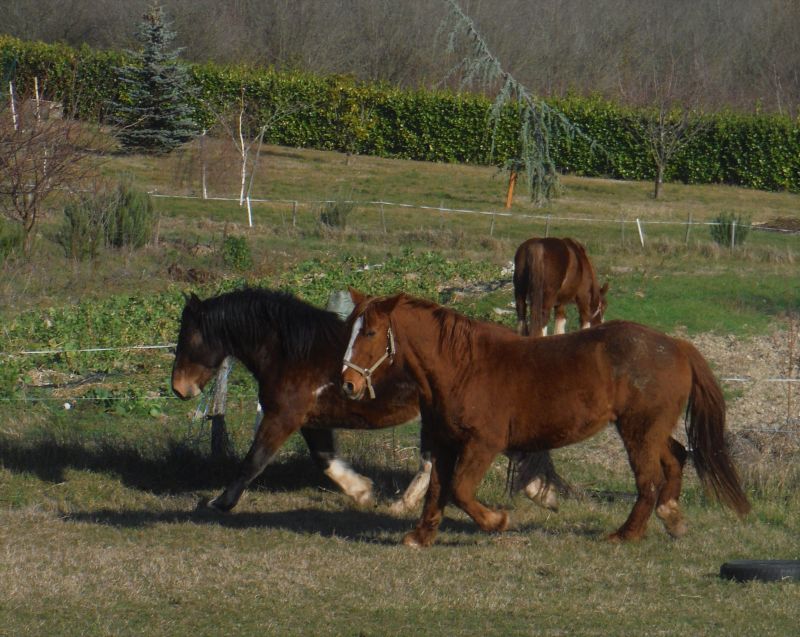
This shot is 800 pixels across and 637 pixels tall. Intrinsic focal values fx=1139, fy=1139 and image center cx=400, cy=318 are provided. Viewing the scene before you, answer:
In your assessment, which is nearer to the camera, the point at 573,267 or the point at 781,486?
the point at 781,486

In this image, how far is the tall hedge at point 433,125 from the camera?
143ft

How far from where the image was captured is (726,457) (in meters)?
7.96

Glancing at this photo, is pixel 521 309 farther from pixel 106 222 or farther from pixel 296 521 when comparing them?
pixel 106 222

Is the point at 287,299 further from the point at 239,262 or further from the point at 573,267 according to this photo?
the point at 239,262

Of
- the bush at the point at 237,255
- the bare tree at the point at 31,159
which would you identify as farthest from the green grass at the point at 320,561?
the bush at the point at 237,255

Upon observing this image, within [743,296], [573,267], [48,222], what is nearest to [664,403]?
[573,267]

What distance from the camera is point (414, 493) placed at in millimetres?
9000

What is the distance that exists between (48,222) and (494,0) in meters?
44.2

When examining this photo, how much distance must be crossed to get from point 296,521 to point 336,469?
0.59 meters

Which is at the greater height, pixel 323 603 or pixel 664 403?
pixel 664 403

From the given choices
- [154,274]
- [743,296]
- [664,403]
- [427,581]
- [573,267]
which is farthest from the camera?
[154,274]

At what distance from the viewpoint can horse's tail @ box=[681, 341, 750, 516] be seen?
7852mm

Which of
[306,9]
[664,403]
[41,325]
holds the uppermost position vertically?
[306,9]

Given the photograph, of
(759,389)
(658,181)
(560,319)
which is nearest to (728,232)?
(560,319)
